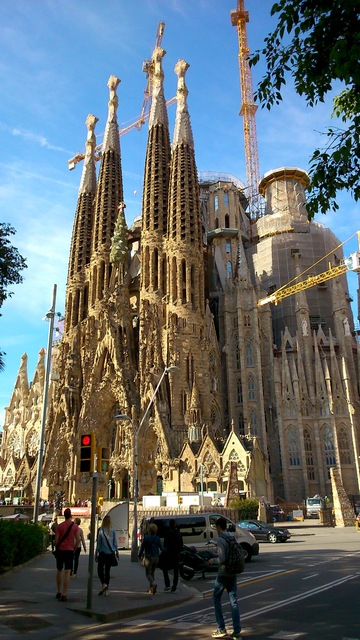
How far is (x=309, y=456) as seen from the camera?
5353cm

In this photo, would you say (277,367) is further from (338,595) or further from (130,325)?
(338,595)

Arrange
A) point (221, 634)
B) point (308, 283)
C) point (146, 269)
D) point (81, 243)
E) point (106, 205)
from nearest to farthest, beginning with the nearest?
point (221, 634), point (146, 269), point (308, 283), point (106, 205), point (81, 243)

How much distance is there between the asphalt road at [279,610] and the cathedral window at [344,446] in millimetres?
37827

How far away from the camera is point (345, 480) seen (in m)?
52.0

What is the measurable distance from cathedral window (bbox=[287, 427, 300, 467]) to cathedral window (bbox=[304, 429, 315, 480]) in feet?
2.76

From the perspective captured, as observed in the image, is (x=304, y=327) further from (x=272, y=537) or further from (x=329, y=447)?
(x=272, y=537)

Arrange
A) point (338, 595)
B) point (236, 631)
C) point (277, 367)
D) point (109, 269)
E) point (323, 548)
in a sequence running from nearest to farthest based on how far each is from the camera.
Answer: point (236, 631)
point (338, 595)
point (323, 548)
point (277, 367)
point (109, 269)

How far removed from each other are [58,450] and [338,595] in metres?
50.0

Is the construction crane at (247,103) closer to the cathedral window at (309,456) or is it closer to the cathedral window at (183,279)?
the cathedral window at (183,279)

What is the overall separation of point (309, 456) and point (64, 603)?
45.6 meters

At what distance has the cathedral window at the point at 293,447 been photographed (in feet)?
175

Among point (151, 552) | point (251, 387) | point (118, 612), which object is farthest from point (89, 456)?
point (251, 387)

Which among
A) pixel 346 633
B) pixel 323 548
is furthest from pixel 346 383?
pixel 346 633

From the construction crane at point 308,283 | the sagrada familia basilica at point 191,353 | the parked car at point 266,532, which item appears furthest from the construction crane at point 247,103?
the parked car at point 266,532
